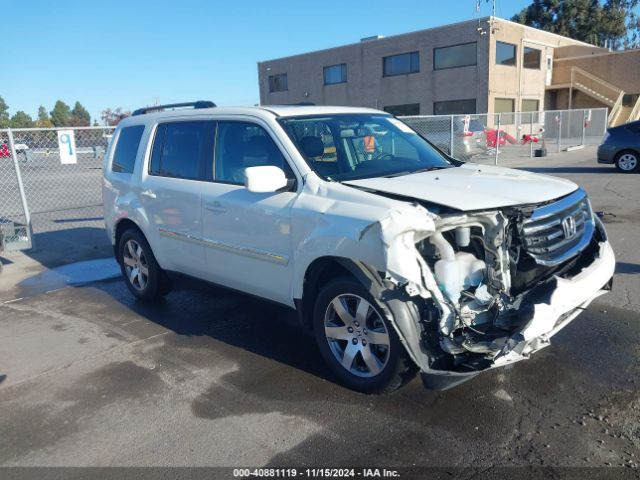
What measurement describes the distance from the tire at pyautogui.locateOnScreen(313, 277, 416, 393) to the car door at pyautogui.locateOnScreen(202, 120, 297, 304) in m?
0.45

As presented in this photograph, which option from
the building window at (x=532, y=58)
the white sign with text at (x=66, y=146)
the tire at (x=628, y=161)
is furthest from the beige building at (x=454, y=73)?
the white sign with text at (x=66, y=146)

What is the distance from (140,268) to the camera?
19.8 ft

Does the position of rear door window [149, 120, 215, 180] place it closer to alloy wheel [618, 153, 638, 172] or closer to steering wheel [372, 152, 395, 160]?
steering wheel [372, 152, 395, 160]

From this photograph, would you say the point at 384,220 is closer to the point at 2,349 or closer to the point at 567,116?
the point at 2,349

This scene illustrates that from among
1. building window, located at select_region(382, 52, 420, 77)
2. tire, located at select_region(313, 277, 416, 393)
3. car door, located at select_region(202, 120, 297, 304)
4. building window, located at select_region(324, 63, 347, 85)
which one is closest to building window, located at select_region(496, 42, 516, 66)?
building window, located at select_region(382, 52, 420, 77)

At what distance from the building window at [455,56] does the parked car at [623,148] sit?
17619mm

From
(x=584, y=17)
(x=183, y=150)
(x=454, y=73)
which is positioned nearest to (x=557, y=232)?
(x=183, y=150)

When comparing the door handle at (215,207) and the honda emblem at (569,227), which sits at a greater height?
the door handle at (215,207)

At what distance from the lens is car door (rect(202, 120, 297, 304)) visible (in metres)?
4.18

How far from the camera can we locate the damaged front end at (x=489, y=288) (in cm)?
328

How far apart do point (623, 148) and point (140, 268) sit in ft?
46.2

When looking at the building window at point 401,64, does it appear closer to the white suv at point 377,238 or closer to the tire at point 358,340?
the white suv at point 377,238

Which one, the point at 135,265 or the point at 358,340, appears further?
the point at 135,265

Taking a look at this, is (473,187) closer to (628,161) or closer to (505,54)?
(628,161)
